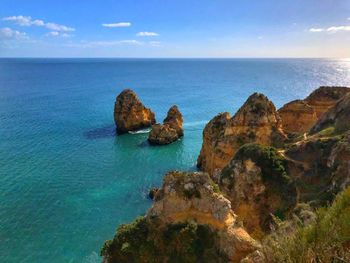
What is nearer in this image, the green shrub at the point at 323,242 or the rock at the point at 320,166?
the green shrub at the point at 323,242

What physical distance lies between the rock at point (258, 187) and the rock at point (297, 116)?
73.2 feet

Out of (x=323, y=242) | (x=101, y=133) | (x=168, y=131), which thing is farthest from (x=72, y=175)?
(x=323, y=242)

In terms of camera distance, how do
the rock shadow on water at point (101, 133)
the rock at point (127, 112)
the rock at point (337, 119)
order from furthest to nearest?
the rock at point (127, 112), the rock shadow on water at point (101, 133), the rock at point (337, 119)

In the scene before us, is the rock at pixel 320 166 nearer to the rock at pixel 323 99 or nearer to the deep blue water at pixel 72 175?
the deep blue water at pixel 72 175

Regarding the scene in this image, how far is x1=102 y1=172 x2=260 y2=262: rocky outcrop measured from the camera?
2158 cm

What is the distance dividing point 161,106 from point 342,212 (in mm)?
115493

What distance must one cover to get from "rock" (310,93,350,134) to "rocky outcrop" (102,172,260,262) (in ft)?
60.2

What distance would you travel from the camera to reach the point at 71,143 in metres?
74.4

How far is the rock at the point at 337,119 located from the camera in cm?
3578

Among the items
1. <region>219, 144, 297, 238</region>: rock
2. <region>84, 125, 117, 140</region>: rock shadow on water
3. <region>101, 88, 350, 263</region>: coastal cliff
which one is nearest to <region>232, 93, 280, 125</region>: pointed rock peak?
<region>101, 88, 350, 263</region>: coastal cliff

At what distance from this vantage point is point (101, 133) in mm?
84188

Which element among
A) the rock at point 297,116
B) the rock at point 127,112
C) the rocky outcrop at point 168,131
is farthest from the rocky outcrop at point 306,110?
the rock at point 127,112

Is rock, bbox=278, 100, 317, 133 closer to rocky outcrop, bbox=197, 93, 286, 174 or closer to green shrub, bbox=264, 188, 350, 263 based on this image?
rocky outcrop, bbox=197, 93, 286, 174

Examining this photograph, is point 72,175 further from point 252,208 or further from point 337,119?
point 337,119
